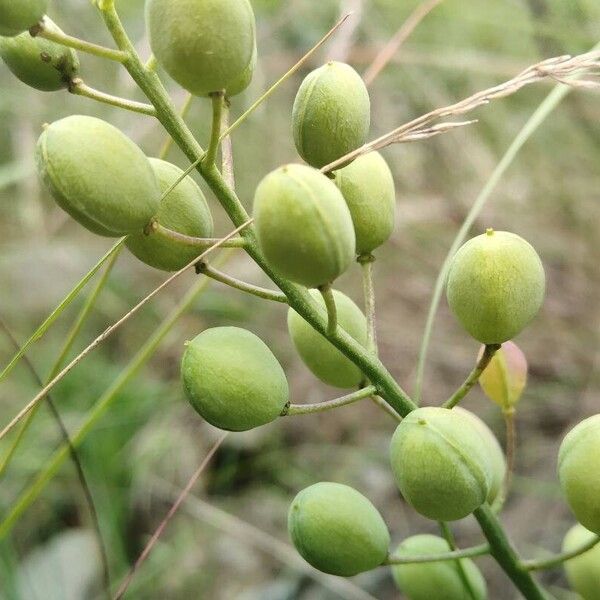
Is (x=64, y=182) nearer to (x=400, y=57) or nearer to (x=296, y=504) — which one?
(x=296, y=504)

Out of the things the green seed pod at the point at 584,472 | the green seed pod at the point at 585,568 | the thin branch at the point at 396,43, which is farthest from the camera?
the thin branch at the point at 396,43

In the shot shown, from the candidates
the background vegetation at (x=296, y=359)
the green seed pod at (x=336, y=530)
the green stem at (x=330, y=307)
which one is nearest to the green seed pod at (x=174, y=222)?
the green stem at (x=330, y=307)

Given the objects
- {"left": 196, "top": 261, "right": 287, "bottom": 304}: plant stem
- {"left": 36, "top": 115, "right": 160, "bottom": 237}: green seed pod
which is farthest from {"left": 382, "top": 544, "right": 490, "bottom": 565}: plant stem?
{"left": 36, "top": 115, "right": 160, "bottom": 237}: green seed pod

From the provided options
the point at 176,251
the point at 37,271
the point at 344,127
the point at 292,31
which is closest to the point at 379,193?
the point at 344,127

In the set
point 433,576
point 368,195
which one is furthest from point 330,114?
point 433,576

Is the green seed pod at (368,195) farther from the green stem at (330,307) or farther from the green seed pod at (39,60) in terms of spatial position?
the green seed pod at (39,60)

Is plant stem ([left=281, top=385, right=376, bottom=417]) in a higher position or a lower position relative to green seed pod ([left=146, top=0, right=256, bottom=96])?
lower

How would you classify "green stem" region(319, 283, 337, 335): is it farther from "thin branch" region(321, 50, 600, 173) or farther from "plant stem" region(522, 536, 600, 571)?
"plant stem" region(522, 536, 600, 571)

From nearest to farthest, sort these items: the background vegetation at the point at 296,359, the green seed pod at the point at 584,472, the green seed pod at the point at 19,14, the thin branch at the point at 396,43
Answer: the green seed pod at the point at 19,14, the green seed pod at the point at 584,472, the thin branch at the point at 396,43, the background vegetation at the point at 296,359
